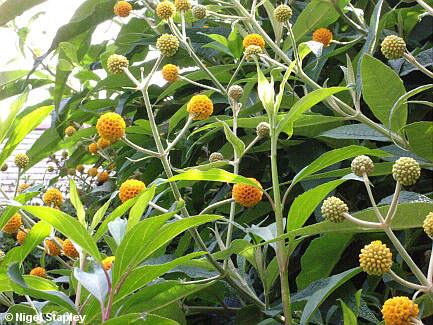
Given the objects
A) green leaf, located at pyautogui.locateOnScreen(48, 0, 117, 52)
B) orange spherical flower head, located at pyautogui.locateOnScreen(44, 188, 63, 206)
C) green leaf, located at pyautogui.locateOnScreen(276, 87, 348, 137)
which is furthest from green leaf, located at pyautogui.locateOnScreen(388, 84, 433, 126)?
green leaf, located at pyautogui.locateOnScreen(48, 0, 117, 52)

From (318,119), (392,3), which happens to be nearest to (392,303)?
(318,119)

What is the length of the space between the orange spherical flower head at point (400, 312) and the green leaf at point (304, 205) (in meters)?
0.23

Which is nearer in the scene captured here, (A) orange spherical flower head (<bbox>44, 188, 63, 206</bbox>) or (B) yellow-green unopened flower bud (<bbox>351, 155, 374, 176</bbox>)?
(B) yellow-green unopened flower bud (<bbox>351, 155, 374, 176</bbox>)

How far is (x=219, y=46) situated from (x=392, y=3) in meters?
0.66

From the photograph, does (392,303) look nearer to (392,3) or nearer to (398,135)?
(398,135)

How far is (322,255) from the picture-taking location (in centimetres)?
119

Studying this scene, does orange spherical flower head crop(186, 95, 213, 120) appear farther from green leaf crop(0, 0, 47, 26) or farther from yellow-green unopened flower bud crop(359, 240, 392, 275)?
green leaf crop(0, 0, 47, 26)

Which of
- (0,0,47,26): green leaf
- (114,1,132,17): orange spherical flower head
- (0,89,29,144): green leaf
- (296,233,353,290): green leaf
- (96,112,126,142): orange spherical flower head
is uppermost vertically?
(0,0,47,26): green leaf

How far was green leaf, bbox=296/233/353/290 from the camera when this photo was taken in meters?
1.17

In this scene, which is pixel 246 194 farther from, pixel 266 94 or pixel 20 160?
pixel 20 160

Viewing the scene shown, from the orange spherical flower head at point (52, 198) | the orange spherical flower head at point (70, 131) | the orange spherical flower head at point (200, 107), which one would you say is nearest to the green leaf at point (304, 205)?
the orange spherical flower head at point (200, 107)

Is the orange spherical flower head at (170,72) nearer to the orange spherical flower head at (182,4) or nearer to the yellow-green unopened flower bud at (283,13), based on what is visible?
the orange spherical flower head at (182,4)

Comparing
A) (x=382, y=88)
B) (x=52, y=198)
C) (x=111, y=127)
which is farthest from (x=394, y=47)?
(x=52, y=198)

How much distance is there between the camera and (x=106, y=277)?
0.88 metres
